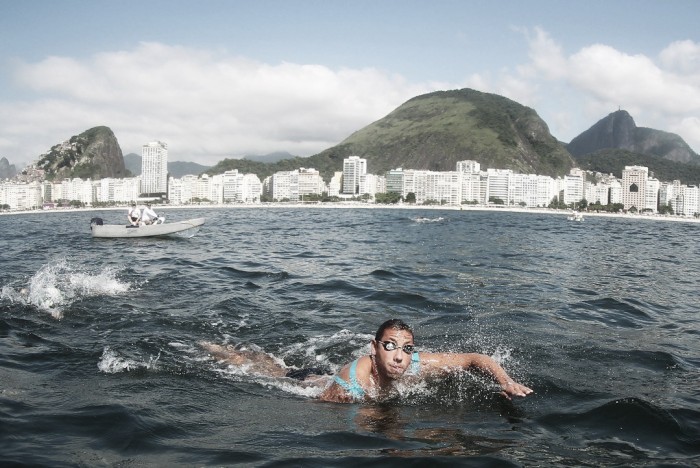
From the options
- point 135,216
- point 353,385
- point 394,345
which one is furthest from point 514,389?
point 135,216

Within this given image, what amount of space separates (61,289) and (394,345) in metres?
10.7

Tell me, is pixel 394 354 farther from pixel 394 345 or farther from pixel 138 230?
pixel 138 230

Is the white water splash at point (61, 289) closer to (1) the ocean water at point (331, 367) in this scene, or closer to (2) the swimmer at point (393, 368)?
(1) the ocean water at point (331, 367)

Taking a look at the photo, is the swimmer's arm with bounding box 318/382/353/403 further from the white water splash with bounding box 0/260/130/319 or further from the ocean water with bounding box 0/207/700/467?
the white water splash with bounding box 0/260/130/319

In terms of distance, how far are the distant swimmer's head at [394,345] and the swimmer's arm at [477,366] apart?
828 millimetres

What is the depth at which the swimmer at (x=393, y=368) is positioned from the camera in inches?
207

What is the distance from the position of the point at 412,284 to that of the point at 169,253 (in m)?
12.8

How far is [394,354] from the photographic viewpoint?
5.29 meters

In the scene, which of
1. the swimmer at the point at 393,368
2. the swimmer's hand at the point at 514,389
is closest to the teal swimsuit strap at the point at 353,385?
the swimmer at the point at 393,368

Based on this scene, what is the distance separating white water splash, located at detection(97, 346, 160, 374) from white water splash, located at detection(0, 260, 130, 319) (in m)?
3.42

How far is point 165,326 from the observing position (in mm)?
9727

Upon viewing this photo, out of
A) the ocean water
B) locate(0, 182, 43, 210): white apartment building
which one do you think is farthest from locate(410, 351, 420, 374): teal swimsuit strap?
locate(0, 182, 43, 210): white apartment building

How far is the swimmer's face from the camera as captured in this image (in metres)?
5.24

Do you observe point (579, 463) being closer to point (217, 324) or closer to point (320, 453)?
point (320, 453)
